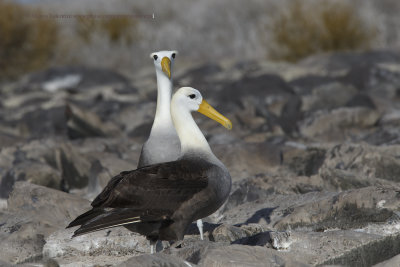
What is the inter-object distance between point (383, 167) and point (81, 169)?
352 centimetres

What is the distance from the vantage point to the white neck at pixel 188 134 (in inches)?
230

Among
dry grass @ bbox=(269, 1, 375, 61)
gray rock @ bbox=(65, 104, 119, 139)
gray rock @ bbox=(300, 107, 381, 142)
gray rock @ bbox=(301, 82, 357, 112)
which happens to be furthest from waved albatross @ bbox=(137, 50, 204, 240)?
dry grass @ bbox=(269, 1, 375, 61)

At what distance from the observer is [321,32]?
23.6 m

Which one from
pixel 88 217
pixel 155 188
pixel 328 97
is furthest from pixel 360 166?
pixel 328 97

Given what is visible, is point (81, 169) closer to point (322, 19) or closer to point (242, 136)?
point (242, 136)

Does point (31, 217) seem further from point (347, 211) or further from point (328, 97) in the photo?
point (328, 97)

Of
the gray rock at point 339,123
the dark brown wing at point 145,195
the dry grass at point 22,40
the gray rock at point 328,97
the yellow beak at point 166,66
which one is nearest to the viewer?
the dark brown wing at point 145,195

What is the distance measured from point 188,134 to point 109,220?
3.78 ft

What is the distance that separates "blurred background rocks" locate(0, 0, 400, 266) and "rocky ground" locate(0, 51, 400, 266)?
0.05 feet

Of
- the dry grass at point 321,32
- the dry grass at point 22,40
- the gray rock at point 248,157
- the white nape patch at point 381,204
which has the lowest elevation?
the white nape patch at point 381,204

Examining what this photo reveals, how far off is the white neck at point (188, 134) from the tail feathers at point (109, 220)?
0.87m

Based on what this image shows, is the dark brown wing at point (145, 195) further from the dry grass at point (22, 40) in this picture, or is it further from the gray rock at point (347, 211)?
the dry grass at point (22, 40)

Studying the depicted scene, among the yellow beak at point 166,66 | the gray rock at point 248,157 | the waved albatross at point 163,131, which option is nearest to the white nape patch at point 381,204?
the waved albatross at point 163,131

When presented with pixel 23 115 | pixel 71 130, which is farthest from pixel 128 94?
pixel 71 130
